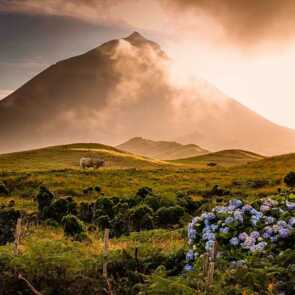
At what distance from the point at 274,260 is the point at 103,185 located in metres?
44.9

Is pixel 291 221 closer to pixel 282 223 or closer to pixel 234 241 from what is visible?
pixel 282 223

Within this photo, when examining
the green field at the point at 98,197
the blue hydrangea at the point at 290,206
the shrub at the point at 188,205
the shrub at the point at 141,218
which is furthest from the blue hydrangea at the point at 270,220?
the shrub at the point at 188,205

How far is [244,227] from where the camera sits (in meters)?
14.0

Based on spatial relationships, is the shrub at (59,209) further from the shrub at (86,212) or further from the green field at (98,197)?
the green field at (98,197)

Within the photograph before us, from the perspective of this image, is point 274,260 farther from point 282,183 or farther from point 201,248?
point 282,183

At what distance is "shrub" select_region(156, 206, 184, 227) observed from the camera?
3226cm

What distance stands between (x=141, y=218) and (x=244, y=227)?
59.0ft

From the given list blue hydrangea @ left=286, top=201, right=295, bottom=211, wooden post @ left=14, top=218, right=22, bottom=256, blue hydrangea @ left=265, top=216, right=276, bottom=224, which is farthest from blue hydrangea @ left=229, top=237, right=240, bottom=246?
wooden post @ left=14, top=218, right=22, bottom=256

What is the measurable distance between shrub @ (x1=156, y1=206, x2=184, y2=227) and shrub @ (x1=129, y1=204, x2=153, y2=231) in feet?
2.12

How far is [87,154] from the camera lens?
378 ft

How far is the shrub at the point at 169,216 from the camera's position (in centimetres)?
3226

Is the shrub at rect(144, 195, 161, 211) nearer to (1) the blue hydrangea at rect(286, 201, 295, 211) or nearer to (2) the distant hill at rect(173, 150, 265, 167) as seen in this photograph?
(1) the blue hydrangea at rect(286, 201, 295, 211)

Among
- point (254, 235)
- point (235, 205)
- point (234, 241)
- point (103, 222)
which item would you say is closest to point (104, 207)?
point (103, 222)

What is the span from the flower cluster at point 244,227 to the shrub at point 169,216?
17.3 meters
